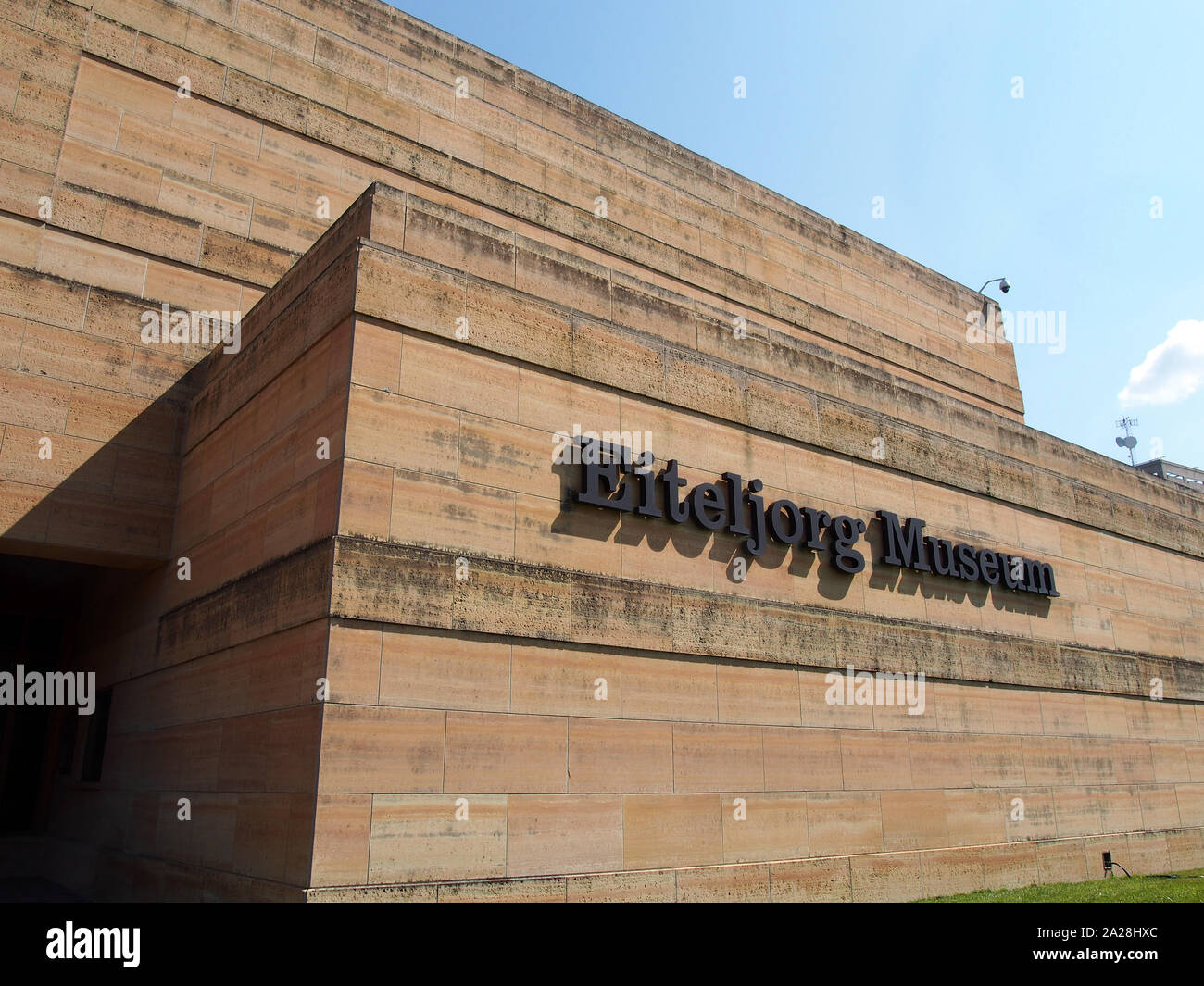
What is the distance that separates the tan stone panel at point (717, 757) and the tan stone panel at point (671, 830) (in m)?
0.21

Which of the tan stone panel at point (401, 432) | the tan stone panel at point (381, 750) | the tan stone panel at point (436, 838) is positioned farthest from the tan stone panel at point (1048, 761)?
the tan stone panel at point (401, 432)

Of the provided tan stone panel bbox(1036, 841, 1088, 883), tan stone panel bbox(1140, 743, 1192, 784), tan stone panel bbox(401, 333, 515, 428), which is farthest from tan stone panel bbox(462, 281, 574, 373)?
tan stone panel bbox(1140, 743, 1192, 784)

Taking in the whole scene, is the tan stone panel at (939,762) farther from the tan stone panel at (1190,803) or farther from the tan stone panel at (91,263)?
the tan stone panel at (91,263)

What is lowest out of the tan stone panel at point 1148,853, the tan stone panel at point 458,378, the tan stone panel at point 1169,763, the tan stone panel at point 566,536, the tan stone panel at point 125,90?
the tan stone panel at point 1148,853

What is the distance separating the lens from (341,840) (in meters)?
9.12

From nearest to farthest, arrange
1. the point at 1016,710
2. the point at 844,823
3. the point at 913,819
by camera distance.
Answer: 1. the point at 844,823
2. the point at 913,819
3. the point at 1016,710

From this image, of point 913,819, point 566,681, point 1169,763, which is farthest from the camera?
point 1169,763

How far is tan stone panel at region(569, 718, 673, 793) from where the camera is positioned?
1101 cm

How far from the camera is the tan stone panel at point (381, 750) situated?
9281 millimetres

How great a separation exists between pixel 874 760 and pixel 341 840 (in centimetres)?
821

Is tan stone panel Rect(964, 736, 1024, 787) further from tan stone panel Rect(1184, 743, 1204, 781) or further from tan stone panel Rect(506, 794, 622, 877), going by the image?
tan stone panel Rect(506, 794, 622, 877)

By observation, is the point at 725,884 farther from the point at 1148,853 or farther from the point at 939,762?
the point at 1148,853

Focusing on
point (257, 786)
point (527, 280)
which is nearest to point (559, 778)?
point (257, 786)

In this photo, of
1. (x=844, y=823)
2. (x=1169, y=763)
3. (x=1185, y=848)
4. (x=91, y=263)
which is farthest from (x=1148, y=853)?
(x=91, y=263)
